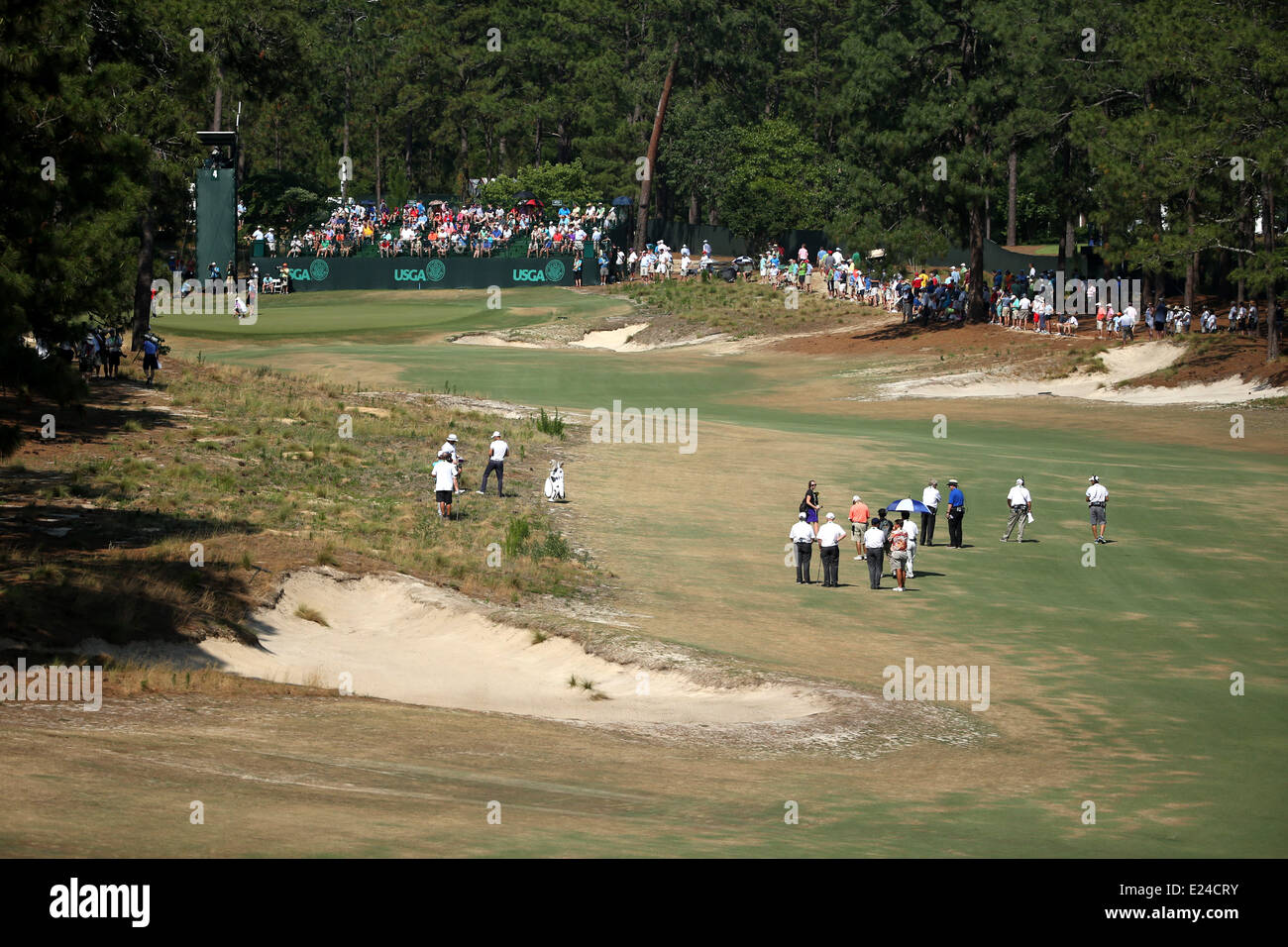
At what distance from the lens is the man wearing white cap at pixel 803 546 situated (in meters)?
29.6

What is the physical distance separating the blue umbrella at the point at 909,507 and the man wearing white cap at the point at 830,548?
2.05 meters

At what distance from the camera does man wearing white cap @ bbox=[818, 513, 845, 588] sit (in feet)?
95.7

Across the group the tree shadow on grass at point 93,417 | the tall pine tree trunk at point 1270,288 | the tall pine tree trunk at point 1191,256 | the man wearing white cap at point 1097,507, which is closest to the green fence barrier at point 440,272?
the tall pine tree trunk at point 1191,256

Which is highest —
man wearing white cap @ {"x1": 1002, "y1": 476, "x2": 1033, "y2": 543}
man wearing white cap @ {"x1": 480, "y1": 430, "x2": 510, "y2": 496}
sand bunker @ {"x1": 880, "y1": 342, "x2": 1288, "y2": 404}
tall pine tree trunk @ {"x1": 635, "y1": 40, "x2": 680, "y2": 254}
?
tall pine tree trunk @ {"x1": 635, "y1": 40, "x2": 680, "y2": 254}

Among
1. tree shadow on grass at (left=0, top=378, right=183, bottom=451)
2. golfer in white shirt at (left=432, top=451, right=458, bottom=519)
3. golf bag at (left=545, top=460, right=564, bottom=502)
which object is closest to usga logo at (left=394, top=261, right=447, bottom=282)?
tree shadow on grass at (left=0, top=378, right=183, bottom=451)

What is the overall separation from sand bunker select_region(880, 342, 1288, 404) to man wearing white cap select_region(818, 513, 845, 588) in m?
28.3

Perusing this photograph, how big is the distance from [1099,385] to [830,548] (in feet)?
103

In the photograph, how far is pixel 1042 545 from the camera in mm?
33812

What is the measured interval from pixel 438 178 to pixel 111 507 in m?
104

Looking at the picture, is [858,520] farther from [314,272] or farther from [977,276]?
[314,272]

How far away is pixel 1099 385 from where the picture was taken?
5744cm

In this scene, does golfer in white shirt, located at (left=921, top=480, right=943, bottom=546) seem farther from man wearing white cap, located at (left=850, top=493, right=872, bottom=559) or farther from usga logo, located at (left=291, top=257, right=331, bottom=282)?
usga logo, located at (left=291, top=257, right=331, bottom=282)
